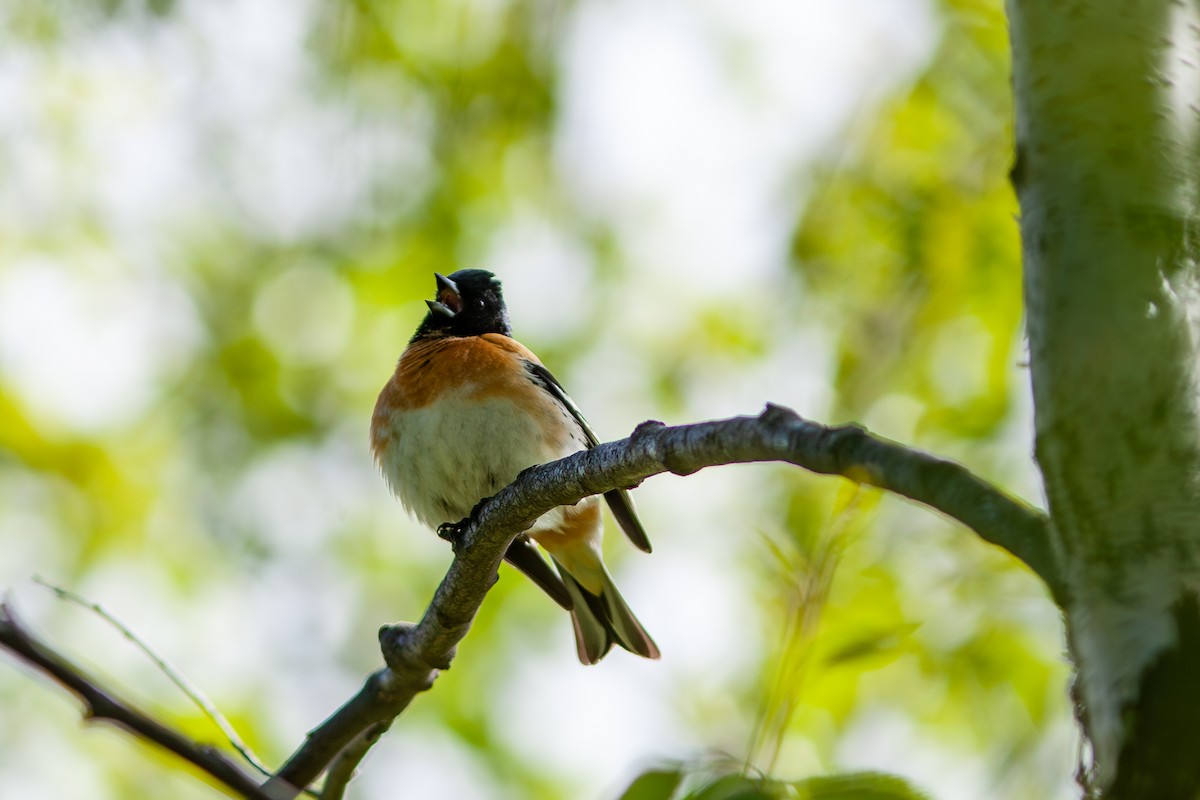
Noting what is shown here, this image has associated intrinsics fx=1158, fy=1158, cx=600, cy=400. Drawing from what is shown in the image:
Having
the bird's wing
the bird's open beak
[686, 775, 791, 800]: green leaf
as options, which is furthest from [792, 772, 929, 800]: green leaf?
the bird's open beak

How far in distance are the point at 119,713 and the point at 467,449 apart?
15.4 ft

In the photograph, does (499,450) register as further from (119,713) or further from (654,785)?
(119,713)

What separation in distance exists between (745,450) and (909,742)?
4.31 m

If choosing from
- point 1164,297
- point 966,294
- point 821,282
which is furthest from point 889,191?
point 1164,297

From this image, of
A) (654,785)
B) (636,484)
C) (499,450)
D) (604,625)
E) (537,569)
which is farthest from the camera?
(604,625)

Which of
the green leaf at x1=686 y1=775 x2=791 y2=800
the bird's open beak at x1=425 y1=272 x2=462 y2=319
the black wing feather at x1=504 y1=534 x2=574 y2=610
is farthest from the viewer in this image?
the bird's open beak at x1=425 y1=272 x2=462 y2=319

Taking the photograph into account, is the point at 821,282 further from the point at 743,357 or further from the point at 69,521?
the point at 69,521

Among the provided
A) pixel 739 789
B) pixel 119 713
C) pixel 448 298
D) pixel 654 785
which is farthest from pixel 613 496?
pixel 119 713

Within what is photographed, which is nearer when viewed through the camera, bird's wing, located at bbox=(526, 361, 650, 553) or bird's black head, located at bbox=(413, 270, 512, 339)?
bird's wing, located at bbox=(526, 361, 650, 553)

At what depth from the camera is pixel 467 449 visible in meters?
6.19

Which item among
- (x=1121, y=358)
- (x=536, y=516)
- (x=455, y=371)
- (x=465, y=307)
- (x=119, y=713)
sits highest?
(x=465, y=307)

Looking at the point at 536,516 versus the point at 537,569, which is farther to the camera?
the point at 537,569

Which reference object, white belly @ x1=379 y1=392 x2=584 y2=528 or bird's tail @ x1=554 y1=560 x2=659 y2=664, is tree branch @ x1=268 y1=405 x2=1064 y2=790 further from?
bird's tail @ x1=554 y1=560 x2=659 y2=664

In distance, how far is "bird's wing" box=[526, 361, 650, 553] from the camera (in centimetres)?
587
